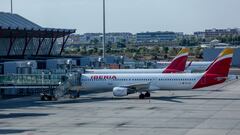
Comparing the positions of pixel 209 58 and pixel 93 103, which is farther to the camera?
pixel 209 58

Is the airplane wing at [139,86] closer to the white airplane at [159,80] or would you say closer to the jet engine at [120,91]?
the white airplane at [159,80]

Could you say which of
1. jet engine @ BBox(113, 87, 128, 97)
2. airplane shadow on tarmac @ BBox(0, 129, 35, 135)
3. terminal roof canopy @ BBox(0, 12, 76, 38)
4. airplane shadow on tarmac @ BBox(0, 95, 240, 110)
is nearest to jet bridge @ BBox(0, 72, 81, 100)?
airplane shadow on tarmac @ BBox(0, 95, 240, 110)

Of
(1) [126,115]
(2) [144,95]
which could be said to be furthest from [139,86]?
(1) [126,115]

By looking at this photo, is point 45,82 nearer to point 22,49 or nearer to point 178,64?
point 178,64

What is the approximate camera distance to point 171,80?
66250 millimetres

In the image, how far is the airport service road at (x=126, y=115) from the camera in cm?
4058

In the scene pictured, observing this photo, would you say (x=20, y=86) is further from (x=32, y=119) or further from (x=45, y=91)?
(x=32, y=119)

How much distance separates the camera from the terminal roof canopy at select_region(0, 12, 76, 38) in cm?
9288

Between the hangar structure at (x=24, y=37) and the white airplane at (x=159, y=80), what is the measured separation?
2645 centimetres

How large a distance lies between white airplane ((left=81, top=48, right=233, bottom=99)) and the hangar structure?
86.8 feet

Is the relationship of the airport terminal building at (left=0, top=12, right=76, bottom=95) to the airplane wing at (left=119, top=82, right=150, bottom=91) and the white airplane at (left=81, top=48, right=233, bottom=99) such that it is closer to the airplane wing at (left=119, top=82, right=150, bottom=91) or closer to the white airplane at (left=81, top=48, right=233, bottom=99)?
the white airplane at (left=81, top=48, right=233, bottom=99)

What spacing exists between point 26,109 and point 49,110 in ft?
9.58

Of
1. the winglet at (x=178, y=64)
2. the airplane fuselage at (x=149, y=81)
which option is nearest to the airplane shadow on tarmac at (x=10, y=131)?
the airplane fuselage at (x=149, y=81)

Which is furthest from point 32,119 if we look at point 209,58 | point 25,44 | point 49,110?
point 209,58
